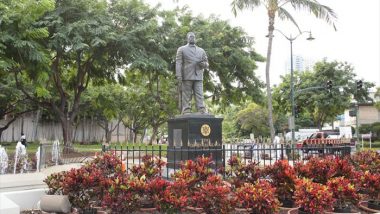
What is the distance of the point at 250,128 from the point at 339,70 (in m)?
27.2

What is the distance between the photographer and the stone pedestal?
38.1ft

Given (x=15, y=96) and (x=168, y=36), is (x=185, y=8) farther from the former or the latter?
(x=15, y=96)

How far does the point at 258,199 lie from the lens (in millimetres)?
6512

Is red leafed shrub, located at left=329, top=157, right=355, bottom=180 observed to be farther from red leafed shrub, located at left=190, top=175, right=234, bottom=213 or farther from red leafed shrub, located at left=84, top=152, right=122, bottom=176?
red leafed shrub, located at left=84, top=152, right=122, bottom=176

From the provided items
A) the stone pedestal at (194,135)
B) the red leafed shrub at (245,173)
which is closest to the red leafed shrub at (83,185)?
the red leafed shrub at (245,173)

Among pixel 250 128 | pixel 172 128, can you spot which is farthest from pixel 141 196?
pixel 250 128

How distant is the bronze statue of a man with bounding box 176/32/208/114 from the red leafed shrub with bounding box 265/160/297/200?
16.5ft

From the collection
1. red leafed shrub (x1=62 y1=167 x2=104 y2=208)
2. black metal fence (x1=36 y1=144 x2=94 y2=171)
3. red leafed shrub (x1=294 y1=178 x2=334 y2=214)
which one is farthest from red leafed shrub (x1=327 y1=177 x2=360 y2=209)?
black metal fence (x1=36 y1=144 x2=94 y2=171)

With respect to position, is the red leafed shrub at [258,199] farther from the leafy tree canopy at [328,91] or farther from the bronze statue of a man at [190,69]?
the leafy tree canopy at [328,91]

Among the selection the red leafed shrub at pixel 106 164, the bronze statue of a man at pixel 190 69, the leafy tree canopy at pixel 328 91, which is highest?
the leafy tree canopy at pixel 328 91

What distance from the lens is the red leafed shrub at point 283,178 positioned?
25.7 feet

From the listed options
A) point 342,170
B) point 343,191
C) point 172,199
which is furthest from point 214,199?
point 342,170

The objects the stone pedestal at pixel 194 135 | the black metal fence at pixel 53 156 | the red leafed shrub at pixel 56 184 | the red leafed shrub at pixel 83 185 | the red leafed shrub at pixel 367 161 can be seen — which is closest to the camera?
the red leafed shrub at pixel 83 185

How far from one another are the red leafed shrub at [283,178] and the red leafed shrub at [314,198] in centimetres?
99
